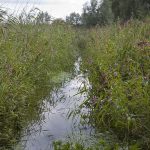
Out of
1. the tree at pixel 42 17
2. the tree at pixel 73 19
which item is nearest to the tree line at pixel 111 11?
the tree at pixel 73 19

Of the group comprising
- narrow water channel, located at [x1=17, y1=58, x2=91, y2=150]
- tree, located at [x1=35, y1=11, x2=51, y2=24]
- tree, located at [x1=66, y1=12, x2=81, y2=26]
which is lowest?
narrow water channel, located at [x1=17, y1=58, x2=91, y2=150]

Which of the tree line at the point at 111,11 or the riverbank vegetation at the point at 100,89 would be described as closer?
the riverbank vegetation at the point at 100,89

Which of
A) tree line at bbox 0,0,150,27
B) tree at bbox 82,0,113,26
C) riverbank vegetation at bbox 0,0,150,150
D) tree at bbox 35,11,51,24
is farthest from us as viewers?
tree at bbox 82,0,113,26

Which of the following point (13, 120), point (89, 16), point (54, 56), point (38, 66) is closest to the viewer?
point (13, 120)

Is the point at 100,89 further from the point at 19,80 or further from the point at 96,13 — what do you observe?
the point at 96,13

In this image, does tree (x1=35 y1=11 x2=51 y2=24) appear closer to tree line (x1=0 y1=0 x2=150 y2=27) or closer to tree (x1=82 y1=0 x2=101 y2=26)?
tree line (x1=0 y1=0 x2=150 y2=27)

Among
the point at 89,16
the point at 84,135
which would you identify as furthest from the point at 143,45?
the point at 89,16

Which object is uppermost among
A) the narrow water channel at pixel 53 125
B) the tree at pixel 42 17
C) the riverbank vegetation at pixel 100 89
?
the tree at pixel 42 17

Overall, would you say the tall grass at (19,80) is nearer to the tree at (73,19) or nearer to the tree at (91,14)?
the tree at (73,19)

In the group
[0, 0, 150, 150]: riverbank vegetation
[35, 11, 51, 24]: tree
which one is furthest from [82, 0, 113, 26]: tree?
[0, 0, 150, 150]: riverbank vegetation

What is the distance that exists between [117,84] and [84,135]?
86 centimetres

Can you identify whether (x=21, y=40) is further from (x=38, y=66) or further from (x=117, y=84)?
(x=117, y=84)

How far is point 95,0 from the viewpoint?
44.4 meters

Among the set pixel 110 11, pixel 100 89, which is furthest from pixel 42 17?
pixel 110 11
